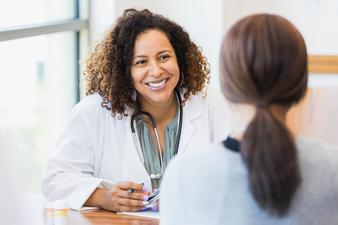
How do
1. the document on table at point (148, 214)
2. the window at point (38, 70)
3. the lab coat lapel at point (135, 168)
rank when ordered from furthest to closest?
1. the window at point (38, 70)
2. the lab coat lapel at point (135, 168)
3. the document on table at point (148, 214)

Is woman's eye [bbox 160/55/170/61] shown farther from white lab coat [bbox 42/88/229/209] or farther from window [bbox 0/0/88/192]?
window [bbox 0/0/88/192]

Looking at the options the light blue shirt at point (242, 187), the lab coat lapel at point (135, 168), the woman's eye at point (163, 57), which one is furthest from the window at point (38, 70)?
the light blue shirt at point (242, 187)

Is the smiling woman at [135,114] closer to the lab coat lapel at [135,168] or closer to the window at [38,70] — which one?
the lab coat lapel at [135,168]

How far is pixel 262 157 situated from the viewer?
1.64m

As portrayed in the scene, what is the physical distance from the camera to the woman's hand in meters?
2.51

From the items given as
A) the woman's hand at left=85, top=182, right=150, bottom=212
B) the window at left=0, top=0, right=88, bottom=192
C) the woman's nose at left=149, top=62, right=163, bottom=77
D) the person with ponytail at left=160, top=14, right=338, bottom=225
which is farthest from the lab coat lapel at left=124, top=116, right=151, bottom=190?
the person with ponytail at left=160, top=14, right=338, bottom=225

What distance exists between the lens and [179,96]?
2.87 m

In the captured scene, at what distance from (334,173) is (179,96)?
4.11 feet

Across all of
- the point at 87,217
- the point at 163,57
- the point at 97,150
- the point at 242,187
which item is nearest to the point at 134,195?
the point at 87,217

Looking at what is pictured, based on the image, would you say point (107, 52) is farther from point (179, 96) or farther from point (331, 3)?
point (331, 3)

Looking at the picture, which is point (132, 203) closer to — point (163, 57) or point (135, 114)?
point (135, 114)

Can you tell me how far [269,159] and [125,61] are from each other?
1.25 m

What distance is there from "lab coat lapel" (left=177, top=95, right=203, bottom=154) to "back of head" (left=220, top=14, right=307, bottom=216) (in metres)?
1.11

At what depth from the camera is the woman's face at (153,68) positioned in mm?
2756
